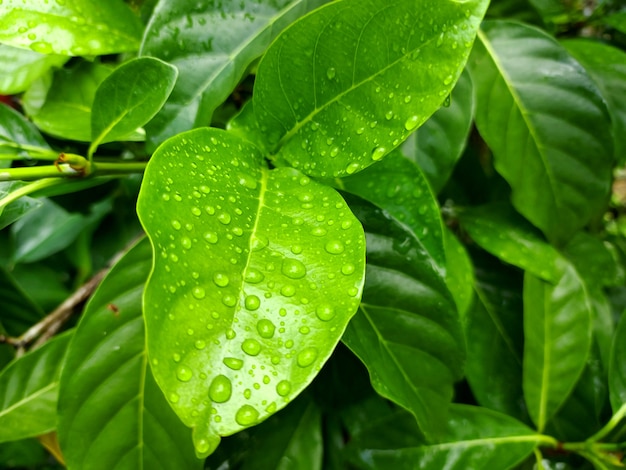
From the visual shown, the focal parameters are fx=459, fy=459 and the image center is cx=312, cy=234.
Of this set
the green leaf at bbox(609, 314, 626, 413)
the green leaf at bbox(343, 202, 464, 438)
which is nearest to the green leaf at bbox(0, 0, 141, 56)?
the green leaf at bbox(343, 202, 464, 438)

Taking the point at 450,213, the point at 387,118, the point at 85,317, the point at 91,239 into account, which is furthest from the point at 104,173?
the point at 91,239

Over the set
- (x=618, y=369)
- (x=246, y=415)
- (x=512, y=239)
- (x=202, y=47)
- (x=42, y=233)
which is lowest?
(x=42, y=233)

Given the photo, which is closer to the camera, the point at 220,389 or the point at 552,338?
the point at 220,389

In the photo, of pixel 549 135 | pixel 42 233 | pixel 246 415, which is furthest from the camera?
pixel 42 233

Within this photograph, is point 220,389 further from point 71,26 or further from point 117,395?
point 71,26

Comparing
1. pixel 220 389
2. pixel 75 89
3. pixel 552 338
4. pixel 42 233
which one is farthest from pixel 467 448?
pixel 42 233

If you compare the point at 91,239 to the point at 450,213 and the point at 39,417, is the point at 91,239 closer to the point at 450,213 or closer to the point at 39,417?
the point at 39,417

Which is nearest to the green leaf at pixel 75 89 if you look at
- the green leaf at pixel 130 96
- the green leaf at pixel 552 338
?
the green leaf at pixel 130 96

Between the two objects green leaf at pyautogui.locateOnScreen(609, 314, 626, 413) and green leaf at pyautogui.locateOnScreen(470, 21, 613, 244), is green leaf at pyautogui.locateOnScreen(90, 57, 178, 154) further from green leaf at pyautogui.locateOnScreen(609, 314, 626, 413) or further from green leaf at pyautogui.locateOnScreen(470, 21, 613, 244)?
green leaf at pyautogui.locateOnScreen(609, 314, 626, 413)

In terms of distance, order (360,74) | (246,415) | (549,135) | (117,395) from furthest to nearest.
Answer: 1. (549,135)
2. (117,395)
3. (360,74)
4. (246,415)
